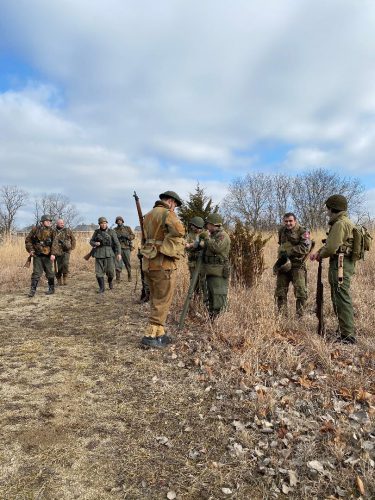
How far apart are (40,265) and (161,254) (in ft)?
16.5

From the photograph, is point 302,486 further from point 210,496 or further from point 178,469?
point 178,469

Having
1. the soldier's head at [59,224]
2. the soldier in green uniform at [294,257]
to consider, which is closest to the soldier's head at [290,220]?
the soldier in green uniform at [294,257]

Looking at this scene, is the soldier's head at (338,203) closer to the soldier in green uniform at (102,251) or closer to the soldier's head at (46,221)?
the soldier in green uniform at (102,251)

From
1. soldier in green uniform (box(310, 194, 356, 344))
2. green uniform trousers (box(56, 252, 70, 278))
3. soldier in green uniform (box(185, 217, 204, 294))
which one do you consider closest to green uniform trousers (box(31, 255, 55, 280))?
green uniform trousers (box(56, 252, 70, 278))

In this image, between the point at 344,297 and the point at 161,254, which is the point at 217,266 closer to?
the point at 161,254

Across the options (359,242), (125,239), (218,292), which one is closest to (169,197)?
(218,292)

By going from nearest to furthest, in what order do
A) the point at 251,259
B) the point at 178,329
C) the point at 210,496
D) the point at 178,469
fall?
1. the point at 210,496
2. the point at 178,469
3. the point at 178,329
4. the point at 251,259

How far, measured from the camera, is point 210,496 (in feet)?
7.90

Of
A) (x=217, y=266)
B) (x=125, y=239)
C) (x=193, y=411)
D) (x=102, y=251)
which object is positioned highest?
(x=125, y=239)

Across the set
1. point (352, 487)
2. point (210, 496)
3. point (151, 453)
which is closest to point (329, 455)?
point (352, 487)

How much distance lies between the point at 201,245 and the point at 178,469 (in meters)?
3.51

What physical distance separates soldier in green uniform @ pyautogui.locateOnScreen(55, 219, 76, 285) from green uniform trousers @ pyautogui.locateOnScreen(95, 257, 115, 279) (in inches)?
39.3

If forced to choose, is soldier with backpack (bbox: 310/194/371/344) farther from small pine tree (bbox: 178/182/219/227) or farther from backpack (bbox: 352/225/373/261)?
small pine tree (bbox: 178/182/219/227)

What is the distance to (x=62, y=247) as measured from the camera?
9531mm
